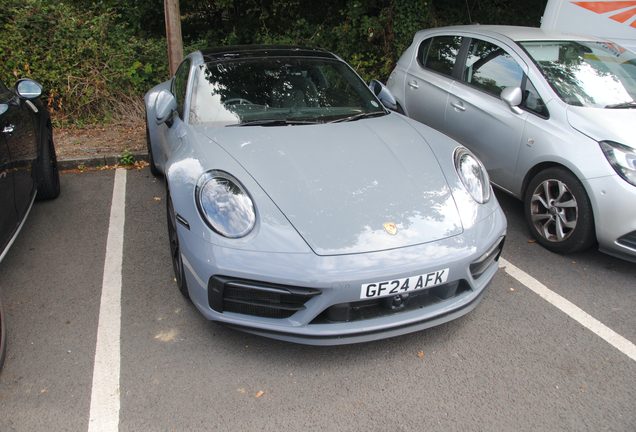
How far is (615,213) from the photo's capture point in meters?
3.05

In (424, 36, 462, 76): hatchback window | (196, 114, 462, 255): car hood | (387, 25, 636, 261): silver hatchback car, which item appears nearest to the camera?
(196, 114, 462, 255): car hood

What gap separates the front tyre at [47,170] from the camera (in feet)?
12.7

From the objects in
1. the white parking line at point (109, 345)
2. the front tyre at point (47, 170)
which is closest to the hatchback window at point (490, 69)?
the white parking line at point (109, 345)

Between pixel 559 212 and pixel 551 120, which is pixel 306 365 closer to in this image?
pixel 559 212

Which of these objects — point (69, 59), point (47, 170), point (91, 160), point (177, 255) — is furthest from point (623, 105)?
point (69, 59)

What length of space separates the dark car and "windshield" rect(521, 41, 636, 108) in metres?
3.90

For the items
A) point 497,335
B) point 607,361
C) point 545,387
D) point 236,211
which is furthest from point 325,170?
point 607,361

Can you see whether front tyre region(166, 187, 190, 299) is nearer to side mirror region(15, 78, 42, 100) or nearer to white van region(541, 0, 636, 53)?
side mirror region(15, 78, 42, 100)

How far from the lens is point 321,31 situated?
26.8ft

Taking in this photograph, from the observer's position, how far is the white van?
5.43 metres

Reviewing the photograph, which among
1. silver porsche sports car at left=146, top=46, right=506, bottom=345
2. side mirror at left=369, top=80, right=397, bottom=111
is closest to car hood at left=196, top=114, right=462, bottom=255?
silver porsche sports car at left=146, top=46, right=506, bottom=345

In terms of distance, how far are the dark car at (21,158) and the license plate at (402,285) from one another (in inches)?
71.9

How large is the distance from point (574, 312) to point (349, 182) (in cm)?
162

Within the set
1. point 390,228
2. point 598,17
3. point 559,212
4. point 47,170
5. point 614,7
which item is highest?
point 614,7
